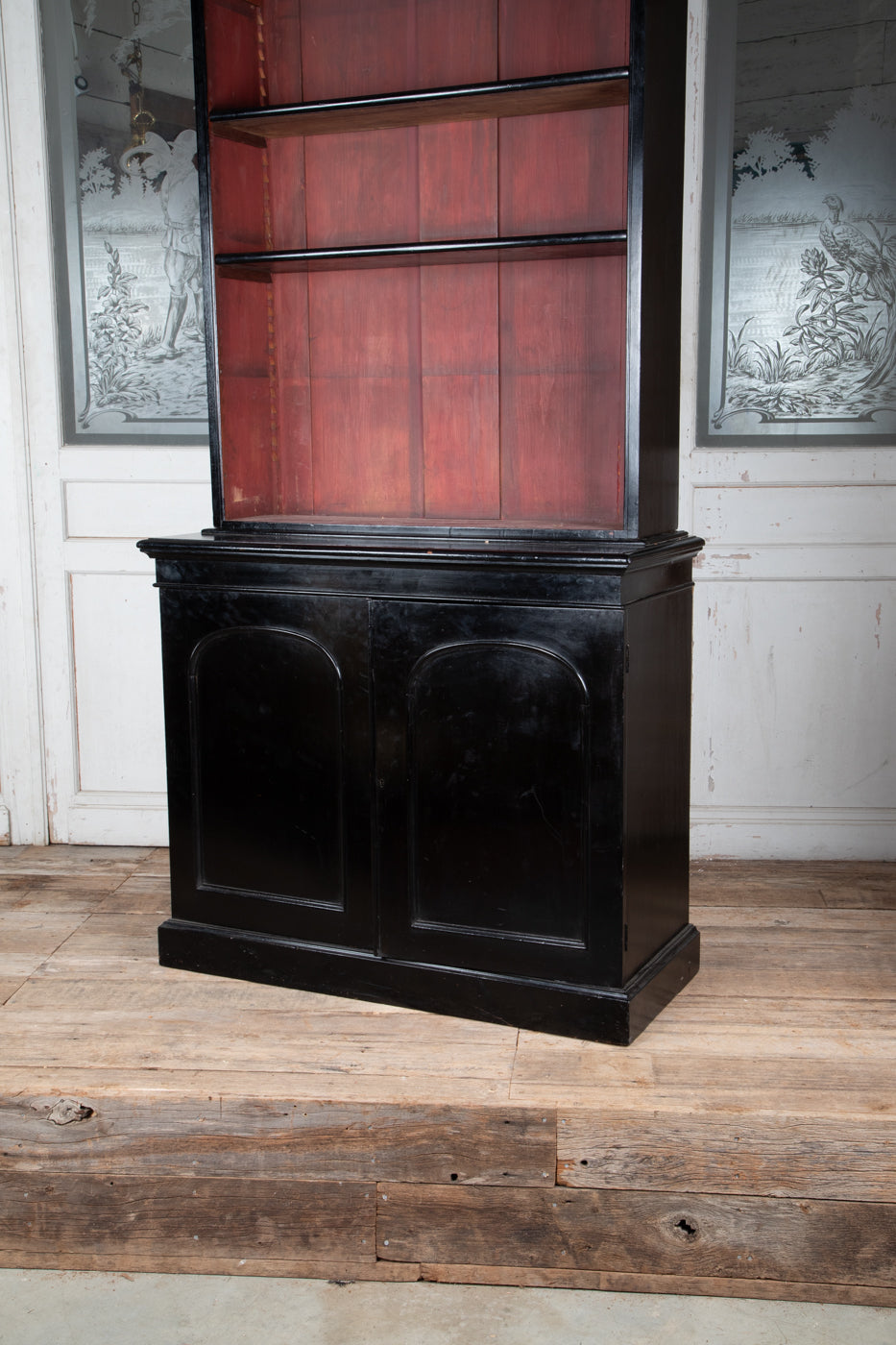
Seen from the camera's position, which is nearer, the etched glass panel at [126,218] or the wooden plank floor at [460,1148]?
the wooden plank floor at [460,1148]

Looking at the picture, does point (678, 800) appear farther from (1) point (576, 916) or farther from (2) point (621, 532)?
(2) point (621, 532)

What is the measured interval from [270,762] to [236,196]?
125 centimetres

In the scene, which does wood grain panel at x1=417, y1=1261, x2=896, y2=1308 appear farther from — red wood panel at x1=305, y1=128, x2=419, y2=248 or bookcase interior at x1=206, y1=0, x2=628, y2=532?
red wood panel at x1=305, y1=128, x2=419, y2=248

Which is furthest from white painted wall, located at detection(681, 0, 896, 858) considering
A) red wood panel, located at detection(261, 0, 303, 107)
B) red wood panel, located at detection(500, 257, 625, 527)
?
red wood panel, located at detection(261, 0, 303, 107)

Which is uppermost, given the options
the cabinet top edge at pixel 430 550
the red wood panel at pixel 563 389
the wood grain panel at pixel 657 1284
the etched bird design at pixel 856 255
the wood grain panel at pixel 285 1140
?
the etched bird design at pixel 856 255

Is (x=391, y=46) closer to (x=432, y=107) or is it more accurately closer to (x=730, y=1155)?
(x=432, y=107)

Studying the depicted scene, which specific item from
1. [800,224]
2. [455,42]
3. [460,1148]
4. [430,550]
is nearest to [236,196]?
[455,42]

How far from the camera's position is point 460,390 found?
2.89m

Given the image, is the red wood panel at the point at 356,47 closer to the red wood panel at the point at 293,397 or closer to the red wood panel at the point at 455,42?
the red wood panel at the point at 455,42

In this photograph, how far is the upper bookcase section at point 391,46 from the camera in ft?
8.63

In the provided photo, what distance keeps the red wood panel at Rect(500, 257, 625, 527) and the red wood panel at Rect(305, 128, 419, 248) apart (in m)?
0.29

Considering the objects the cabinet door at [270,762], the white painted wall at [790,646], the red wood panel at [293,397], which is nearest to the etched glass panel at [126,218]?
the red wood panel at [293,397]

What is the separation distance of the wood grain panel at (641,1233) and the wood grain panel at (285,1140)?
5cm

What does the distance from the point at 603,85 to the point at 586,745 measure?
127 centimetres
